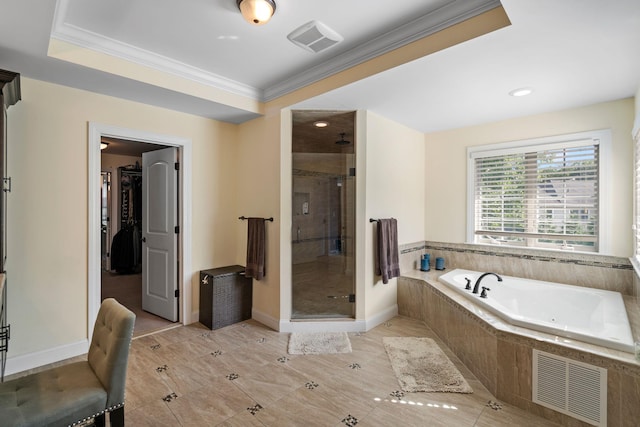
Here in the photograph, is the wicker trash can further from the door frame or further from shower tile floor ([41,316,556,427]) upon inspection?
shower tile floor ([41,316,556,427])

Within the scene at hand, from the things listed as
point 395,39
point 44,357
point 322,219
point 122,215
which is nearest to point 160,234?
point 44,357

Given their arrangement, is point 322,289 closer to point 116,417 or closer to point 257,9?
point 116,417

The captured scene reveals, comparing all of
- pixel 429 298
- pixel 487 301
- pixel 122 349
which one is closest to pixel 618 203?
pixel 487 301

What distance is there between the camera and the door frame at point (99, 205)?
280cm

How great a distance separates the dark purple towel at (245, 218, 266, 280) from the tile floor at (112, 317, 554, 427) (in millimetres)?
736

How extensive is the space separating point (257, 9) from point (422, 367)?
9.25ft

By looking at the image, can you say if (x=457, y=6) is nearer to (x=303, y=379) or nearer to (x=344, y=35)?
(x=344, y=35)

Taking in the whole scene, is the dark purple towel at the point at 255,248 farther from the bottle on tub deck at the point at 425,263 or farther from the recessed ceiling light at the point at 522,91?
the recessed ceiling light at the point at 522,91

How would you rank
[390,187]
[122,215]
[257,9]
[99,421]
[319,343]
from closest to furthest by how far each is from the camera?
[99,421] → [257,9] → [319,343] → [390,187] → [122,215]

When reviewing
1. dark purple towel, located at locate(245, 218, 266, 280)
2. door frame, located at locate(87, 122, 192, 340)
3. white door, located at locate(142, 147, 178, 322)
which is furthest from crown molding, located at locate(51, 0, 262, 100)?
dark purple towel, located at locate(245, 218, 266, 280)

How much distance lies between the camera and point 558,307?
115 inches

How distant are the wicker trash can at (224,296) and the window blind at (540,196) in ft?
9.48

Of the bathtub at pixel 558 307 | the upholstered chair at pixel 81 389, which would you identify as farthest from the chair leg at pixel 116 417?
the bathtub at pixel 558 307

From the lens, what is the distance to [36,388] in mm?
1458
